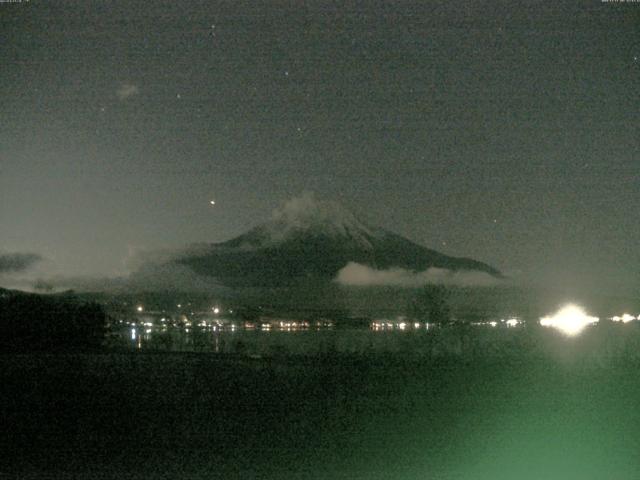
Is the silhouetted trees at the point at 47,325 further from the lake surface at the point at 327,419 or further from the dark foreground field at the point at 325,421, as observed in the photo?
the dark foreground field at the point at 325,421

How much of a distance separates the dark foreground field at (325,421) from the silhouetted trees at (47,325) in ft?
43.4

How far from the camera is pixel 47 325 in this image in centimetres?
3312

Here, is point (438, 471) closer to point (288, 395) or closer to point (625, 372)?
point (288, 395)

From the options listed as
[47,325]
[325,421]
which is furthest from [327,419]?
[47,325]

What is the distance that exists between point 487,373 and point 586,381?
219 centimetres

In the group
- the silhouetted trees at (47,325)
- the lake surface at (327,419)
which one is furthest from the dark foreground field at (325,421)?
the silhouetted trees at (47,325)

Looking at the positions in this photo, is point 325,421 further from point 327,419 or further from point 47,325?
point 47,325

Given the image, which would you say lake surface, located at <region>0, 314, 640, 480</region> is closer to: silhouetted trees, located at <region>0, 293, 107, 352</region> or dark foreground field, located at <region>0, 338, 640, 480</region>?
dark foreground field, located at <region>0, 338, 640, 480</region>

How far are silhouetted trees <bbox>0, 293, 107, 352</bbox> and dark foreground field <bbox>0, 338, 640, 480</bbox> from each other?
13240 mm

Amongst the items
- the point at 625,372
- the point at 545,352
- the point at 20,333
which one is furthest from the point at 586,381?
the point at 20,333

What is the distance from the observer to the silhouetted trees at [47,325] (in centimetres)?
3134

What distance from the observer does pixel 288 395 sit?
48.8 feet

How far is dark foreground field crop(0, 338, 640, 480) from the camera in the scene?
10.0 meters

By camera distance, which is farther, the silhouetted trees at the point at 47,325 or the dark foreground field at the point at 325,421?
the silhouetted trees at the point at 47,325
